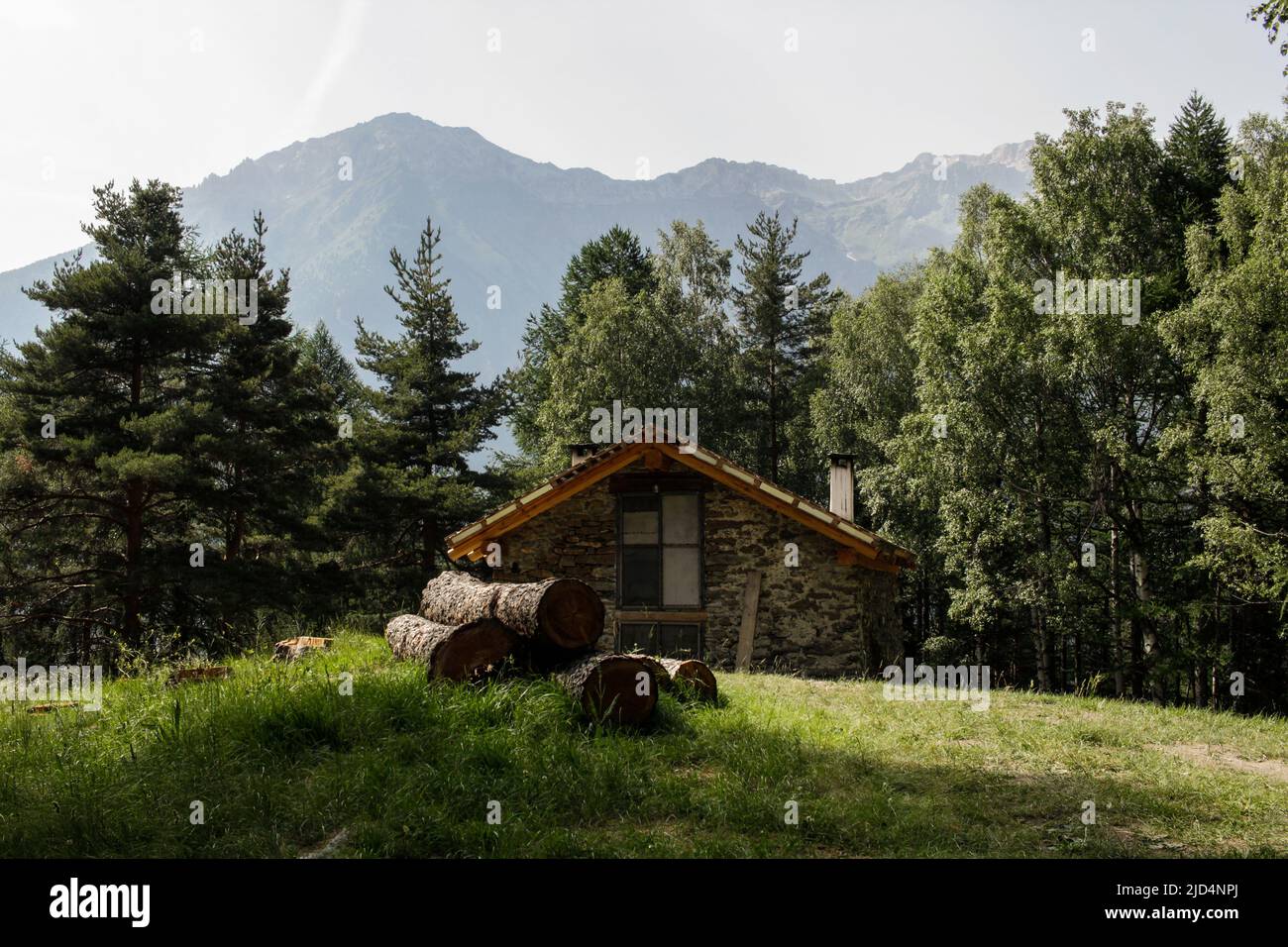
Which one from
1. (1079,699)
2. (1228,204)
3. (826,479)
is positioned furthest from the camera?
(826,479)

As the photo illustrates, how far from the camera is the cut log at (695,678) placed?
28.8ft

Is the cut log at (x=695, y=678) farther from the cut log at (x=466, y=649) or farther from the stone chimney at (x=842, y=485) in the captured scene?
the stone chimney at (x=842, y=485)

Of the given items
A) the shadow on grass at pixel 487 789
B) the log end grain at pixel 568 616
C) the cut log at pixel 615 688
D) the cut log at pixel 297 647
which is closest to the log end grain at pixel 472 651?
the shadow on grass at pixel 487 789

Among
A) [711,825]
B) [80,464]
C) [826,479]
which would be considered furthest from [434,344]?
[711,825]

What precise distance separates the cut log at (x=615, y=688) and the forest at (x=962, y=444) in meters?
8.42

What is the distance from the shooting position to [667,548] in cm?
1513

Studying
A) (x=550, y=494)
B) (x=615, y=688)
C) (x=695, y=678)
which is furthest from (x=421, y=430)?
(x=615, y=688)

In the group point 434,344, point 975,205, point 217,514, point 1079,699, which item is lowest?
point 1079,699

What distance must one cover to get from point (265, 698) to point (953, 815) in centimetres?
489

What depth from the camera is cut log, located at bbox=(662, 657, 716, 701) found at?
8773 millimetres

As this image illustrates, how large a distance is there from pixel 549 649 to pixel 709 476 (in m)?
7.62

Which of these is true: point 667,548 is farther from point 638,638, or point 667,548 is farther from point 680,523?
point 638,638

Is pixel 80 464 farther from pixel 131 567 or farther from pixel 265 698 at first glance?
pixel 265 698
